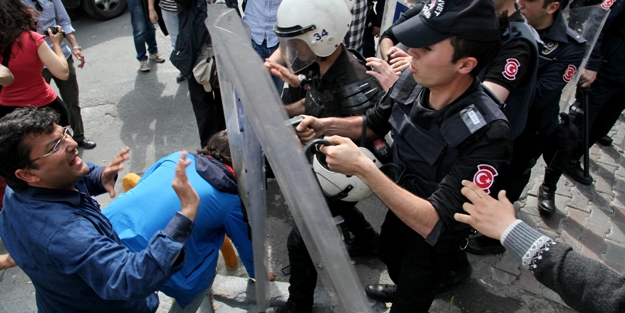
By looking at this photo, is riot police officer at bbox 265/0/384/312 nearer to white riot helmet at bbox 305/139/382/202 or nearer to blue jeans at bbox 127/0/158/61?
white riot helmet at bbox 305/139/382/202

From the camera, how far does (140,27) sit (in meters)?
5.60

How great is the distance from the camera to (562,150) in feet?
10.2

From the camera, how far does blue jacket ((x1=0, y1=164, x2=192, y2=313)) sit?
157 centimetres

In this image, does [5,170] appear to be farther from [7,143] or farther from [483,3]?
[483,3]

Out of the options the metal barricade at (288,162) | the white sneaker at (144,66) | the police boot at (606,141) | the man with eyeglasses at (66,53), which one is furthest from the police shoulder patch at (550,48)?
the white sneaker at (144,66)

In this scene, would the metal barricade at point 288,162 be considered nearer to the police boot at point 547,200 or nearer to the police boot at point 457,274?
the police boot at point 457,274

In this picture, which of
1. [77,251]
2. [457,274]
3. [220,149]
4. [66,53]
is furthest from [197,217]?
[66,53]

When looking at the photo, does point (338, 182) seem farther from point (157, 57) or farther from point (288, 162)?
point (157, 57)

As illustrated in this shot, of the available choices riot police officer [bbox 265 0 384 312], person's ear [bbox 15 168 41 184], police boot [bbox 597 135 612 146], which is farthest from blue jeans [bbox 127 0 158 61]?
police boot [bbox 597 135 612 146]

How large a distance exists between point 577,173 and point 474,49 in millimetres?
3110

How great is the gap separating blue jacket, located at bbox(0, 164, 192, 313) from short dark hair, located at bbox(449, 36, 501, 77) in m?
1.29

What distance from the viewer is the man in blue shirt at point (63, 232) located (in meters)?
1.58

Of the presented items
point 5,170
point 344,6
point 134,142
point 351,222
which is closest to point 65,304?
point 5,170

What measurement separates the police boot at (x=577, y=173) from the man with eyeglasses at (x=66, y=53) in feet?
15.9
